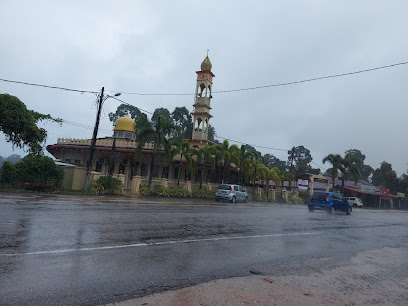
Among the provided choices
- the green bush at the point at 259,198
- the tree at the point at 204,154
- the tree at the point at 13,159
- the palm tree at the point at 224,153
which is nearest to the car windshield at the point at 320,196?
the palm tree at the point at 224,153

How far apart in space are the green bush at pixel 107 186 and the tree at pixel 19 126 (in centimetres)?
453

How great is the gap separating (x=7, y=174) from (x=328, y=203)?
863 inches

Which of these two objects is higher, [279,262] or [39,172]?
[39,172]

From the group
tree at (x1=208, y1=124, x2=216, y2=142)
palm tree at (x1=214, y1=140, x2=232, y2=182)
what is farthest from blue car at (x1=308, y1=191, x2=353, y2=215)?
tree at (x1=208, y1=124, x2=216, y2=142)

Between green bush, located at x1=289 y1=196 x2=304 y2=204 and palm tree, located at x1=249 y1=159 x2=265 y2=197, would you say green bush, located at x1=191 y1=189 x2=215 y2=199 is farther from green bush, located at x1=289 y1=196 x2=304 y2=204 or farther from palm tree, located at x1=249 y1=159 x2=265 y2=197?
green bush, located at x1=289 y1=196 x2=304 y2=204

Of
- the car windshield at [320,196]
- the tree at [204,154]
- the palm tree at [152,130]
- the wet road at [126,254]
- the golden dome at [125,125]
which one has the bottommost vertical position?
the wet road at [126,254]

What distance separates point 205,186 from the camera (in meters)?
32.4

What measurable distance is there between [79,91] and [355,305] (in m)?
24.0

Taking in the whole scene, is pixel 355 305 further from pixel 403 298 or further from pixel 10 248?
pixel 10 248

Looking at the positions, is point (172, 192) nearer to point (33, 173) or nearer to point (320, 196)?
point (33, 173)

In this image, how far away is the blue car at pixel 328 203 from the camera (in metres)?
22.4

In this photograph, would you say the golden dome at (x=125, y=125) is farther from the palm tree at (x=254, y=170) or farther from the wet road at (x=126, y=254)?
the wet road at (x=126, y=254)

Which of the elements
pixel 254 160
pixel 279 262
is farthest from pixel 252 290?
pixel 254 160

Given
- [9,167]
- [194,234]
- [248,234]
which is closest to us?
[194,234]
